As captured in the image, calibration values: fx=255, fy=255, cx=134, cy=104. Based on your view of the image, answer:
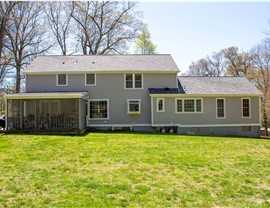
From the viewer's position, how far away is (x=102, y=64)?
19.7 meters

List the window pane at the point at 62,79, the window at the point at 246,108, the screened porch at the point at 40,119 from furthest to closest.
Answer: the window pane at the point at 62,79
the window at the point at 246,108
the screened porch at the point at 40,119

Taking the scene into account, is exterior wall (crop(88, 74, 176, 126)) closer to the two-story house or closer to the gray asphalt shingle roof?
the two-story house

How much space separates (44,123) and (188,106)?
9782mm

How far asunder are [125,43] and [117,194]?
29.5 metres

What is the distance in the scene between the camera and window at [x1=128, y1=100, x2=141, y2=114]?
18.3 m

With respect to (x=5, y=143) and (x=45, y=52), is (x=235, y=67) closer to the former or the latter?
(x=45, y=52)

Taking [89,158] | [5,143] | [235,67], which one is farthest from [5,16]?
[235,67]

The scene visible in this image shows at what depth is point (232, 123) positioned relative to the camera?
1847 cm

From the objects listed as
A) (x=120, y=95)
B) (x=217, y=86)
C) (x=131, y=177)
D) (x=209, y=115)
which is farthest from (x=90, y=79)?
(x=131, y=177)

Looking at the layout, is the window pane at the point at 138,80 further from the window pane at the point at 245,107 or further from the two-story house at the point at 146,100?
the window pane at the point at 245,107

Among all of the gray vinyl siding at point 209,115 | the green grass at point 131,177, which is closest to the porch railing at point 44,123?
the green grass at point 131,177

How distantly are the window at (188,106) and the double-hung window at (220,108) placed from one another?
129 centimetres

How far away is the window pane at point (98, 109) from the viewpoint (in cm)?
1841

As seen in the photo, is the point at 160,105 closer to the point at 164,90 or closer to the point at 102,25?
the point at 164,90
